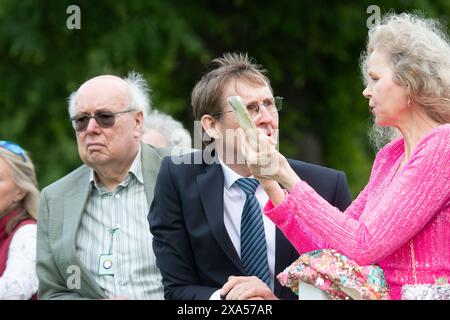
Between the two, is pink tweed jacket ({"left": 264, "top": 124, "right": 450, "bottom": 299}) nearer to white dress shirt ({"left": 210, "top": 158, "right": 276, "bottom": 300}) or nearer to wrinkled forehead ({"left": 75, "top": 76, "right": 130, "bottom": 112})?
white dress shirt ({"left": 210, "top": 158, "right": 276, "bottom": 300})

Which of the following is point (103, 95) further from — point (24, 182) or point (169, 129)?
point (169, 129)

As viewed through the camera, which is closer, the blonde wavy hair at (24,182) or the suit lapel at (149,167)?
the suit lapel at (149,167)

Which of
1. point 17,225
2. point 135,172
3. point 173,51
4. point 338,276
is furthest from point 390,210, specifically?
point 173,51

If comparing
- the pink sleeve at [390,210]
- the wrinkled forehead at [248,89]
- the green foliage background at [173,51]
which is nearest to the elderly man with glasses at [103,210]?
the wrinkled forehead at [248,89]

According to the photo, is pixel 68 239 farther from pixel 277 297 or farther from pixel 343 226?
→ pixel 343 226

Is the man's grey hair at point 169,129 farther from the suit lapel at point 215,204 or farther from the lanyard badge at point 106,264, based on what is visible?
the suit lapel at point 215,204

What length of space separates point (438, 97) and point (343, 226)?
65cm

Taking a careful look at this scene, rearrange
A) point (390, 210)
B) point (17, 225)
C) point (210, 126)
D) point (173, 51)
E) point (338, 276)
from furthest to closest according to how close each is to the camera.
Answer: point (173, 51)
point (17, 225)
point (210, 126)
point (390, 210)
point (338, 276)

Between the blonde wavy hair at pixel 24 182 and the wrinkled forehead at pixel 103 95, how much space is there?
0.91 meters

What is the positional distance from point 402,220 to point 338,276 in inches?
12.4

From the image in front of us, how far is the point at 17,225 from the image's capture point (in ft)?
19.8

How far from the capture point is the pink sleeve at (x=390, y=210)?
3.74 meters

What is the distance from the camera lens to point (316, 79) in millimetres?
13320
